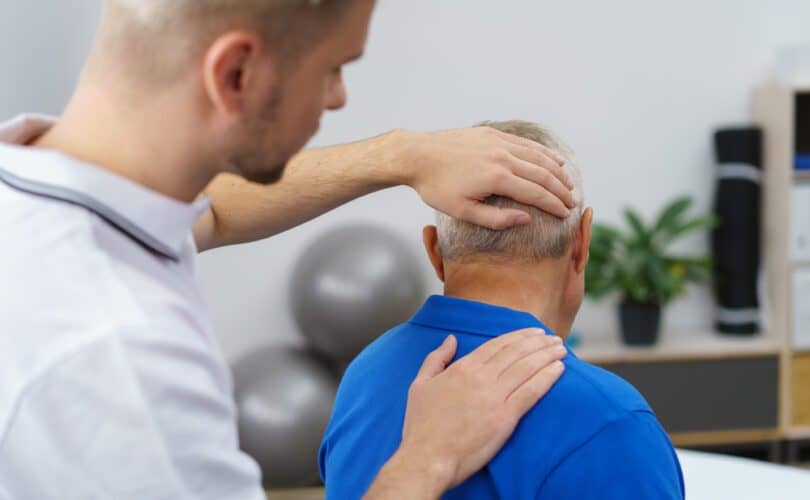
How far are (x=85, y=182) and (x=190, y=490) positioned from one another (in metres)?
0.26

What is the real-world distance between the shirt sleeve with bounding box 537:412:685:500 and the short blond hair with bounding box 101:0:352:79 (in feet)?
1.76

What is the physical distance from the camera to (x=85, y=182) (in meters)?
0.77

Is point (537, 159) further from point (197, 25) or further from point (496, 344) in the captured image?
point (197, 25)

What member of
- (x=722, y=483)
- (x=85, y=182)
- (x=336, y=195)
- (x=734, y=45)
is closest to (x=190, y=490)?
(x=85, y=182)

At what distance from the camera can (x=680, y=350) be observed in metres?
3.45

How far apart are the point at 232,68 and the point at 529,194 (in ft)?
1.64

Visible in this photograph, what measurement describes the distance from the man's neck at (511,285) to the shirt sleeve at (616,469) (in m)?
0.23

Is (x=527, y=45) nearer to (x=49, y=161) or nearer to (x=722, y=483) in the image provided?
(x=722, y=483)

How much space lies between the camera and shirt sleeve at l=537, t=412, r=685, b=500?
103 centimetres

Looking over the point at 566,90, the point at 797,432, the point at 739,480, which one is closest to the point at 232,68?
the point at 739,480

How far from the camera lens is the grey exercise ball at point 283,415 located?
9.87 ft

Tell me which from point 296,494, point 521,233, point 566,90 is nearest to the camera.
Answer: point 521,233

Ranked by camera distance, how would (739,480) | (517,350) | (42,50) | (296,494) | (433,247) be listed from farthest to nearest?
(296,494), (42,50), (739,480), (433,247), (517,350)

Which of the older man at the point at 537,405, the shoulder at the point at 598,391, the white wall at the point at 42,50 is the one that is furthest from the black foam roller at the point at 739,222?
the shoulder at the point at 598,391
